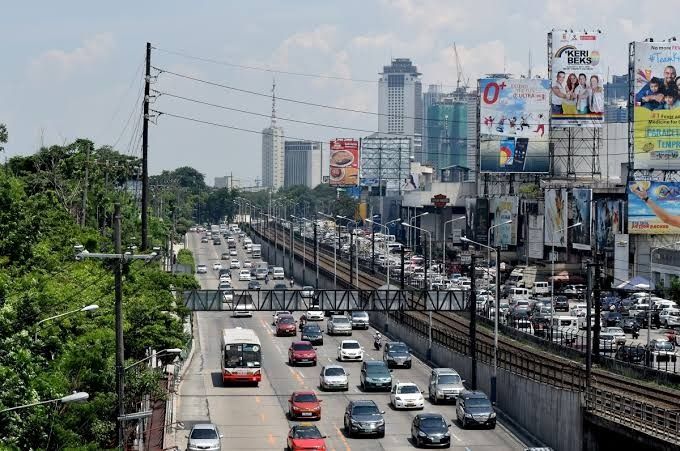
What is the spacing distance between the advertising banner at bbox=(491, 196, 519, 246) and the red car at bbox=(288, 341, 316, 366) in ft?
265

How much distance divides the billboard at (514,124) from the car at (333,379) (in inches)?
3548

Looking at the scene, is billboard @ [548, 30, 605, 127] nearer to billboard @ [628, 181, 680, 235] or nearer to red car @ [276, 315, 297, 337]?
billboard @ [628, 181, 680, 235]

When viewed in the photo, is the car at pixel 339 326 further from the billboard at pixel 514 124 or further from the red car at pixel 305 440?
the billboard at pixel 514 124

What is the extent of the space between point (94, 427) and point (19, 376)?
969cm

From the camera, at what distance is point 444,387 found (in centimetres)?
7381

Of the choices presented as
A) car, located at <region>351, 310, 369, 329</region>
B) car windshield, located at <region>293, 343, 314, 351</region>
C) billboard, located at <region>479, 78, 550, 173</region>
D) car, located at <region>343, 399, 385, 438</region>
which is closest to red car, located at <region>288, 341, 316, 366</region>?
car windshield, located at <region>293, 343, 314, 351</region>

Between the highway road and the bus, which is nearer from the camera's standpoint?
the highway road

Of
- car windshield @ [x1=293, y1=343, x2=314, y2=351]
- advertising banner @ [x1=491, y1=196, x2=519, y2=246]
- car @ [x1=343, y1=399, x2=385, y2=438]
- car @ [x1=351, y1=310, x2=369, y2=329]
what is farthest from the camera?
advertising banner @ [x1=491, y1=196, x2=519, y2=246]

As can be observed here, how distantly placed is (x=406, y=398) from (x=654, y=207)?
2689 inches

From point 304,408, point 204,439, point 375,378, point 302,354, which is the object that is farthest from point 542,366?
point 204,439

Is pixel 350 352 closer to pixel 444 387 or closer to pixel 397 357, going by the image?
pixel 397 357

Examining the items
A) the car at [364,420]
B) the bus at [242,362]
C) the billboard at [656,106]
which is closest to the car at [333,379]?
the bus at [242,362]

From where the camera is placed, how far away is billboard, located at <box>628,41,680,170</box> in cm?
13725

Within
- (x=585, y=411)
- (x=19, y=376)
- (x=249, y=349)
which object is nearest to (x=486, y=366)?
(x=249, y=349)
